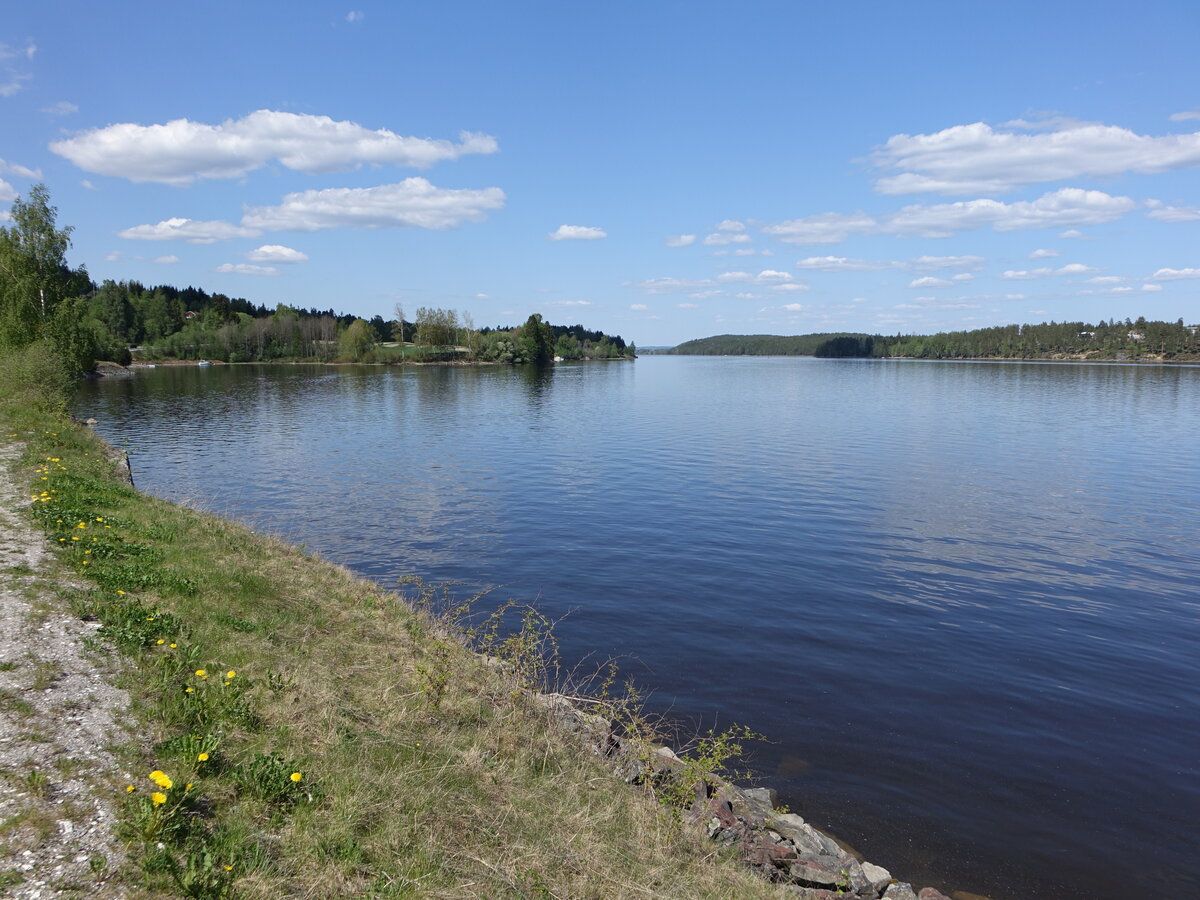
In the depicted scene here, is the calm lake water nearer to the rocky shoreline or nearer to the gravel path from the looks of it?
the rocky shoreline

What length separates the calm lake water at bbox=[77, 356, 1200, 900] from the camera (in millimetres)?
11508

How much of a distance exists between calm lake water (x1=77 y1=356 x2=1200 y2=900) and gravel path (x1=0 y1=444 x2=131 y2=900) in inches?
390

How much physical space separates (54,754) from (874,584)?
20035mm

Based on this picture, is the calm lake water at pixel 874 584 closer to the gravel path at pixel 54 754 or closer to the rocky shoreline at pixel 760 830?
the rocky shoreline at pixel 760 830

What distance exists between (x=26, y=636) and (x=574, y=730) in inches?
312

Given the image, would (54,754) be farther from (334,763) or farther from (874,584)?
(874,584)

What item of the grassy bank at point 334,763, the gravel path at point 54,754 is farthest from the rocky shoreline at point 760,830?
the gravel path at point 54,754

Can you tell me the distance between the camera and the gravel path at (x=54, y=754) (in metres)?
5.29

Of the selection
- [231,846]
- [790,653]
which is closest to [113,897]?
[231,846]

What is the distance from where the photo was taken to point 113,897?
17.0 feet

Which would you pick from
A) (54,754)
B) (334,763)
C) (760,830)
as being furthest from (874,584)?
(54,754)

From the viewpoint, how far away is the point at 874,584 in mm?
21188

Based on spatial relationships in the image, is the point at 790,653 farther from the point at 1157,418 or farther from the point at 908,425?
the point at 1157,418

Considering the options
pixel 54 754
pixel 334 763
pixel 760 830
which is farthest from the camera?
pixel 760 830
